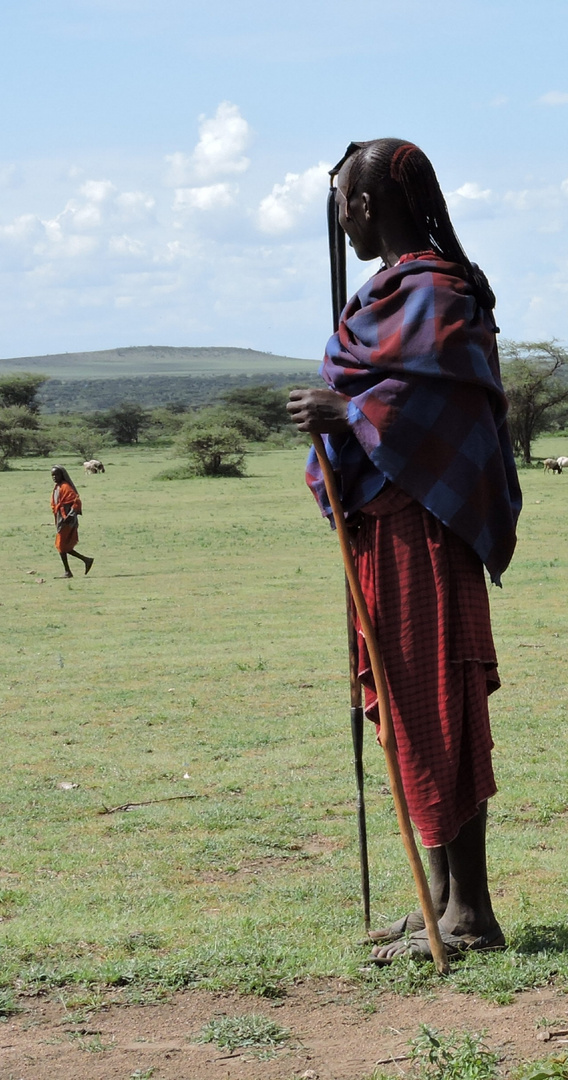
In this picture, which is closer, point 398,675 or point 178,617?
point 398,675

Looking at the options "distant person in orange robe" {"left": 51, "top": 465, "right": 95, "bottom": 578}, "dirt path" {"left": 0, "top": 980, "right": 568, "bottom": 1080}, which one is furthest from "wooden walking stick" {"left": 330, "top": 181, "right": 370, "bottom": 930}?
"distant person in orange robe" {"left": 51, "top": 465, "right": 95, "bottom": 578}

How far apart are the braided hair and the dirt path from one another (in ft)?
5.95

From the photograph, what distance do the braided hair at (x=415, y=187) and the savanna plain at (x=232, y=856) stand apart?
73.3 inches

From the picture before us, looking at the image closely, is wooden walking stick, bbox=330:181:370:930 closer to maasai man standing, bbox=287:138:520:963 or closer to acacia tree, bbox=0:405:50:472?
maasai man standing, bbox=287:138:520:963

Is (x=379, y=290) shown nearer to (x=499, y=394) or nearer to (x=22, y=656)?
(x=499, y=394)

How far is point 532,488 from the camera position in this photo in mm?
31188

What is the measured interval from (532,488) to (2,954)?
28575 millimetres

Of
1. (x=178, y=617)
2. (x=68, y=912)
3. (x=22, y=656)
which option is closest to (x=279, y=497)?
(x=178, y=617)

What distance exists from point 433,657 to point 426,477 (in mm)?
477

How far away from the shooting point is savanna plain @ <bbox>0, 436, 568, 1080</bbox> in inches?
116

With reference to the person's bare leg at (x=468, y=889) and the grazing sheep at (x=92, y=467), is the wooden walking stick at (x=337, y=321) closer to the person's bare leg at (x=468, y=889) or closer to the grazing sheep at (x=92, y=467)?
the person's bare leg at (x=468, y=889)

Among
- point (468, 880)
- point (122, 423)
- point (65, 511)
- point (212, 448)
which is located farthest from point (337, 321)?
point (122, 423)

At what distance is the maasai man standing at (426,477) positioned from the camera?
3.22 metres

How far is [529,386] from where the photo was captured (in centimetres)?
4269
